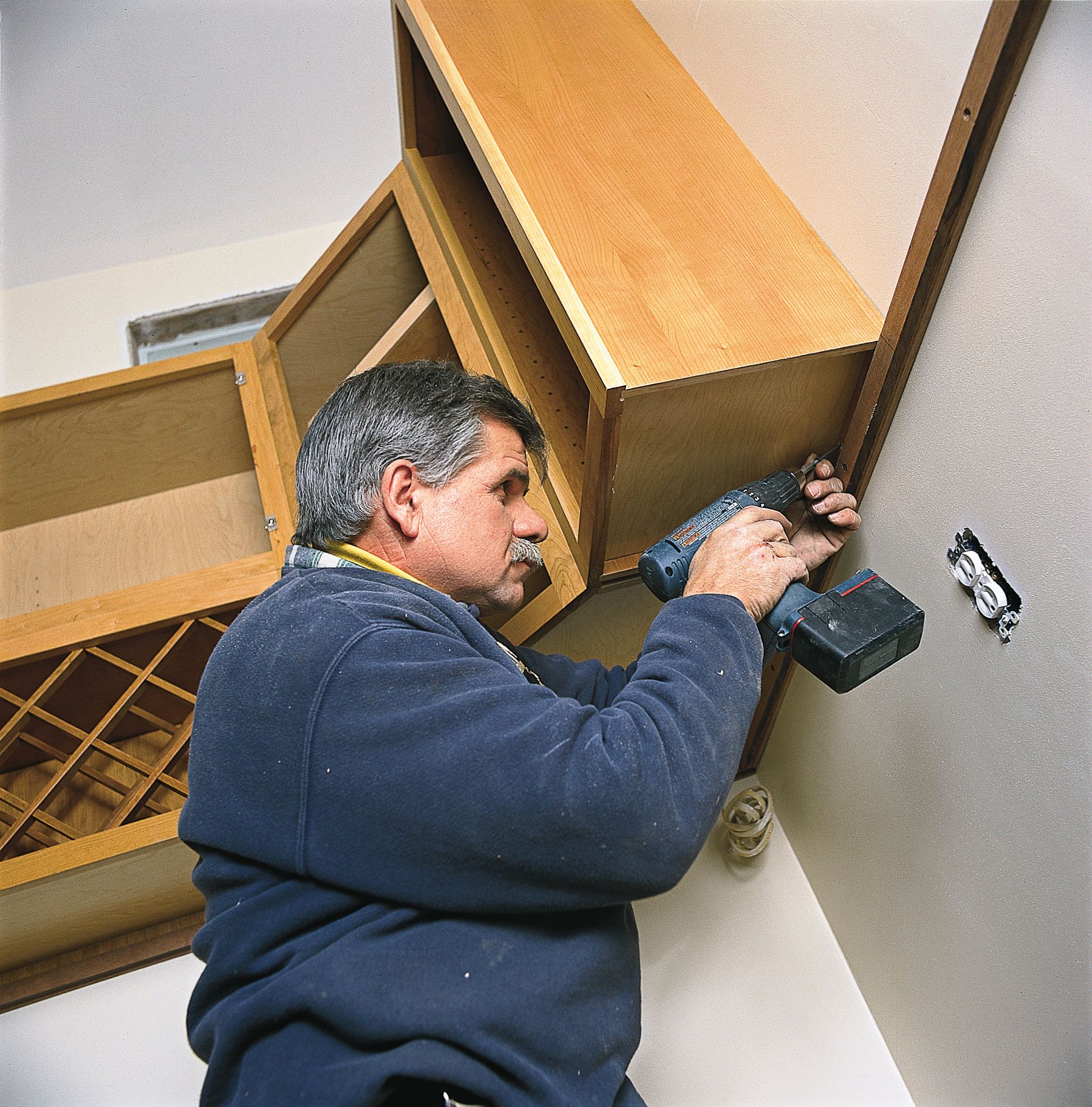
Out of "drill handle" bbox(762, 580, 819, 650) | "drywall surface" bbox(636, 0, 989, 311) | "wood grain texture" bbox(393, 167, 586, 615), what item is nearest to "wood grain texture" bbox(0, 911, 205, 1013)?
"wood grain texture" bbox(393, 167, 586, 615)

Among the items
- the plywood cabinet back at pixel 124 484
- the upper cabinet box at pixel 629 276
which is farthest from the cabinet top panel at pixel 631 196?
the plywood cabinet back at pixel 124 484

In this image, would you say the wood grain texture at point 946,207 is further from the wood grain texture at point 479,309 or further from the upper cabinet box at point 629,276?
the wood grain texture at point 479,309

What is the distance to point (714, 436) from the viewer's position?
1.23 metres

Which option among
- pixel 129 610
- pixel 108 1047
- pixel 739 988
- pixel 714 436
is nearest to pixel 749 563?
pixel 714 436

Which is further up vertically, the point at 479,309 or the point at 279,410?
the point at 479,309

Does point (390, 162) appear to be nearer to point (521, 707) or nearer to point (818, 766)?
→ point (818, 766)

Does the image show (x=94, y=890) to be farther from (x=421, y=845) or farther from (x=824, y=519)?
(x=824, y=519)

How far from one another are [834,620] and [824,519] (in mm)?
265

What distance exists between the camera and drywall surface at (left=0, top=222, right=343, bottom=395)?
250 cm

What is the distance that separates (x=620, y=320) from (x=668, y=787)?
0.55 meters

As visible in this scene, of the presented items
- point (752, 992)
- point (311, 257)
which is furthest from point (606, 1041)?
point (311, 257)

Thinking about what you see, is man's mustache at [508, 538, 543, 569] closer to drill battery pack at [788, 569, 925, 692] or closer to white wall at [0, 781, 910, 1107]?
drill battery pack at [788, 569, 925, 692]

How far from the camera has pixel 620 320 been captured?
1.16 meters

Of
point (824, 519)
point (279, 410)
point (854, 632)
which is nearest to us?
point (854, 632)
